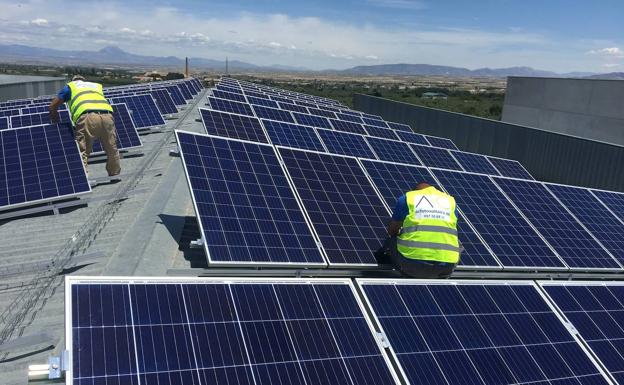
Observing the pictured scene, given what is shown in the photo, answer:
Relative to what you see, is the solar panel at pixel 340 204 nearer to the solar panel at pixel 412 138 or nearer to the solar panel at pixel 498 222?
the solar panel at pixel 498 222

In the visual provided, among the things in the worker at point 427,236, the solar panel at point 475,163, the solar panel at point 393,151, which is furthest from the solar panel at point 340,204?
the solar panel at point 475,163

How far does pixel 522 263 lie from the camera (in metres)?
8.47

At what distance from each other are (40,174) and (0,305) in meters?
4.32

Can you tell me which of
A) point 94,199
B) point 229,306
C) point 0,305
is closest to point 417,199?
point 229,306

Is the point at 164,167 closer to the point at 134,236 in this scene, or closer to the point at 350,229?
the point at 134,236

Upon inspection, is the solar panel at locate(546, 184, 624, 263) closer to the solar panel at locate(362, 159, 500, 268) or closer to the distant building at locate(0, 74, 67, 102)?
the solar panel at locate(362, 159, 500, 268)

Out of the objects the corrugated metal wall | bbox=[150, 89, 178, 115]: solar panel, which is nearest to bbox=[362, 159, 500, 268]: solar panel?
the corrugated metal wall

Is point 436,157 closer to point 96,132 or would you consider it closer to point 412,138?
point 412,138

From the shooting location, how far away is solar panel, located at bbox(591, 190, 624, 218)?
13.0m

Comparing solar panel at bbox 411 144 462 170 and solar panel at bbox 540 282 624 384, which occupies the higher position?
solar panel at bbox 411 144 462 170

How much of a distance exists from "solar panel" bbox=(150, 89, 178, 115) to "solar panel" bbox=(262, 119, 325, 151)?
9.37 m

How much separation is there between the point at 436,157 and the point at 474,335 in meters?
13.6

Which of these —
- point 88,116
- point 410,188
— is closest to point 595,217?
point 410,188

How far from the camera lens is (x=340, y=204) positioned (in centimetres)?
859
